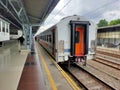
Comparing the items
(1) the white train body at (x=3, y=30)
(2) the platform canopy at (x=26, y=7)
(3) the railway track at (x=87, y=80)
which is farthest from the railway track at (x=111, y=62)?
(1) the white train body at (x=3, y=30)

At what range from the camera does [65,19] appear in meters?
9.29

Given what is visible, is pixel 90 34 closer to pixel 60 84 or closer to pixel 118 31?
pixel 60 84

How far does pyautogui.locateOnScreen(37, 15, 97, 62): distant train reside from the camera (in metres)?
9.25

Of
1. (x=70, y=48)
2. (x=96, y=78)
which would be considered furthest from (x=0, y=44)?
(x=96, y=78)

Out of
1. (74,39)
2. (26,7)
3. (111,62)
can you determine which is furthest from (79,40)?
(26,7)

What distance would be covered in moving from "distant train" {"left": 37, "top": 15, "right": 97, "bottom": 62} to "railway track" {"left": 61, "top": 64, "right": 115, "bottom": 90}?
89 cm

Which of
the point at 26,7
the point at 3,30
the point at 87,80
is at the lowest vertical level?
the point at 87,80

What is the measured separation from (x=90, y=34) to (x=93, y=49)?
98 cm

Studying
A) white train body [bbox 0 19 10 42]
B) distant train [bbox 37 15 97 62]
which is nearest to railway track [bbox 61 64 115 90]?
distant train [bbox 37 15 97 62]

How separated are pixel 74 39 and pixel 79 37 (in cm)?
50

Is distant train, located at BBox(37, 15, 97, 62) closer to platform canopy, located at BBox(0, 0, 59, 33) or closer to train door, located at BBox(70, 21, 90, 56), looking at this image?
train door, located at BBox(70, 21, 90, 56)

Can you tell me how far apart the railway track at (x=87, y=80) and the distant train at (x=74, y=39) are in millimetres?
887

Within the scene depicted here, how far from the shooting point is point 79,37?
386 inches

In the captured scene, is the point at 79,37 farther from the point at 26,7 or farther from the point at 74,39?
the point at 26,7
